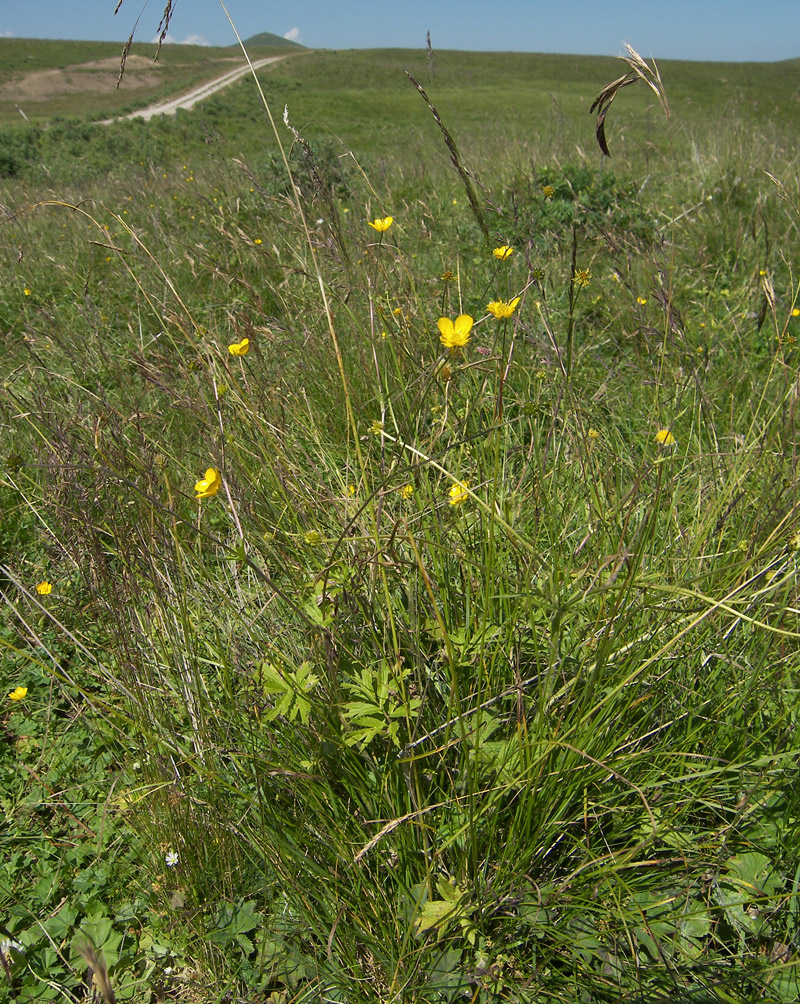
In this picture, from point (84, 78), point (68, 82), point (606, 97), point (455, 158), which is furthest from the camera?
point (84, 78)

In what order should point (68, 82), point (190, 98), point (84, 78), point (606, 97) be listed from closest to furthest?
point (606, 97) < point (190, 98) < point (68, 82) < point (84, 78)

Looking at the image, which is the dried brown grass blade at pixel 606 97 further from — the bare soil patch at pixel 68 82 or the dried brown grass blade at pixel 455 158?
the bare soil patch at pixel 68 82

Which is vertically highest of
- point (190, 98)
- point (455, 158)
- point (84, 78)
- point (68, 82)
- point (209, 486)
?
point (84, 78)

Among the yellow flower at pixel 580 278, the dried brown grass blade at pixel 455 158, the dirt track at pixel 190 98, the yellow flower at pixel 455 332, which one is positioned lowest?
the yellow flower at pixel 455 332

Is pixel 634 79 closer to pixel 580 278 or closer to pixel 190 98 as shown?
pixel 580 278

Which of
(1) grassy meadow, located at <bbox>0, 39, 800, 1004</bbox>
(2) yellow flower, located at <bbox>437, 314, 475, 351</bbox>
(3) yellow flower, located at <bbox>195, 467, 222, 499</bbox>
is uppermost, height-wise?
(2) yellow flower, located at <bbox>437, 314, 475, 351</bbox>

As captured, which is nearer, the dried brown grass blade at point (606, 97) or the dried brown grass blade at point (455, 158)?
the dried brown grass blade at point (606, 97)

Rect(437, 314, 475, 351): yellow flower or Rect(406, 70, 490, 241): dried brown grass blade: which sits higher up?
Rect(406, 70, 490, 241): dried brown grass blade

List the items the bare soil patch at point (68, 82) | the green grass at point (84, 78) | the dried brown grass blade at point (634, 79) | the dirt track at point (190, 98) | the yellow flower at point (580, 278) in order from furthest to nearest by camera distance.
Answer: the bare soil patch at point (68, 82) < the green grass at point (84, 78) < the dirt track at point (190, 98) < the yellow flower at point (580, 278) < the dried brown grass blade at point (634, 79)

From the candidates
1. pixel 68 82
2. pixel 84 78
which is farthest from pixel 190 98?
pixel 84 78

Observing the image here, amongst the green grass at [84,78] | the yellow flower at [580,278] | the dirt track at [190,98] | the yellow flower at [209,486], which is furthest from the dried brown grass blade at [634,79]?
the green grass at [84,78]

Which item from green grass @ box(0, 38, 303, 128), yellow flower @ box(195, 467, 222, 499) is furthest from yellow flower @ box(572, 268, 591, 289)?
green grass @ box(0, 38, 303, 128)

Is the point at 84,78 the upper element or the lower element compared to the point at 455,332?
upper

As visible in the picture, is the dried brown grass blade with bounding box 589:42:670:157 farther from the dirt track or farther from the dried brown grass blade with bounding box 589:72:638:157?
the dirt track
